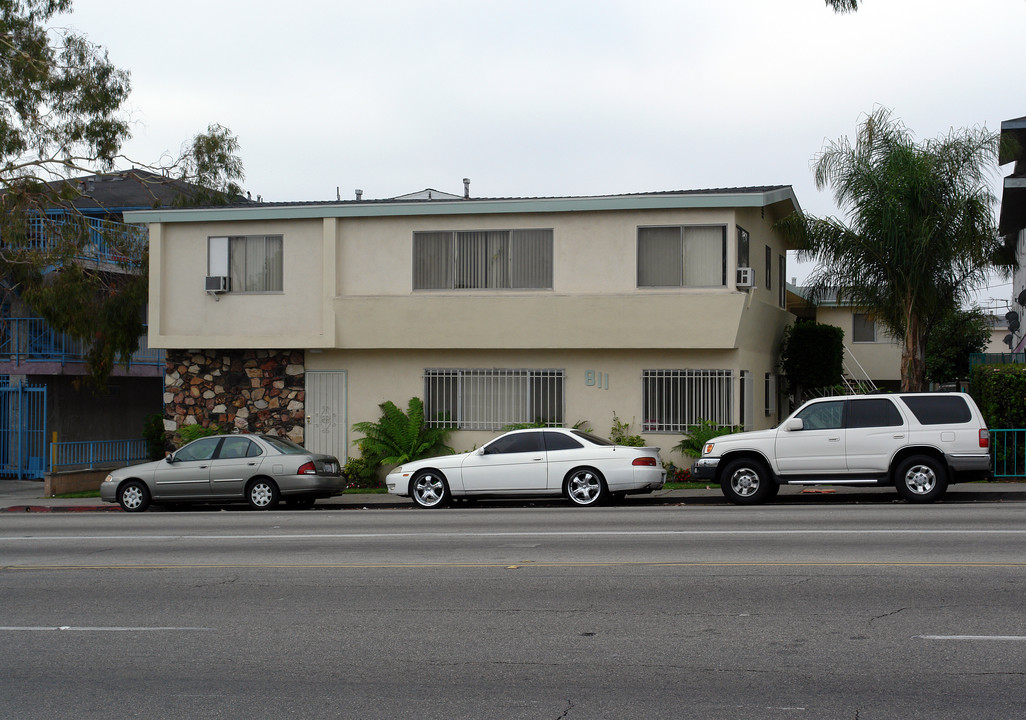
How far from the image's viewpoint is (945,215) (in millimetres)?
21047

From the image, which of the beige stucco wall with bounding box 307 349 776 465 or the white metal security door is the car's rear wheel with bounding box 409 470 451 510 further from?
the white metal security door

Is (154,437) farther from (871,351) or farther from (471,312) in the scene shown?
(871,351)

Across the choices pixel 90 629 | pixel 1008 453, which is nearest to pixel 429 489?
pixel 90 629

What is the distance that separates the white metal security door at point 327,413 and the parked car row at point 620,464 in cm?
341

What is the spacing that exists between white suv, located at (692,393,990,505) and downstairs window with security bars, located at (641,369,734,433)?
3.85m

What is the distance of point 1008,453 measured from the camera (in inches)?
778

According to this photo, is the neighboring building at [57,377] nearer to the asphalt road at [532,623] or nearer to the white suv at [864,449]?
the asphalt road at [532,623]

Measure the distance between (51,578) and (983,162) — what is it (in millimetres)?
18623

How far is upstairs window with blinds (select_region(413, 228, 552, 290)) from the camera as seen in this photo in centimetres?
2241

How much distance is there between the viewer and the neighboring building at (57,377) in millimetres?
27047

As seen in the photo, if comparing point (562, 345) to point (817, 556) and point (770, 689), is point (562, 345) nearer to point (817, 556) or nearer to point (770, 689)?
point (817, 556)

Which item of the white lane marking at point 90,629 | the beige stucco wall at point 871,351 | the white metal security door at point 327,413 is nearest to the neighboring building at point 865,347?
the beige stucco wall at point 871,351

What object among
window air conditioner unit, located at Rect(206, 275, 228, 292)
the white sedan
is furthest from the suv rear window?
window air conditioner unit, located at Rect(206, 275, 228, 292)

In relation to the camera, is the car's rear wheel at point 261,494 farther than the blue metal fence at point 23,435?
No
